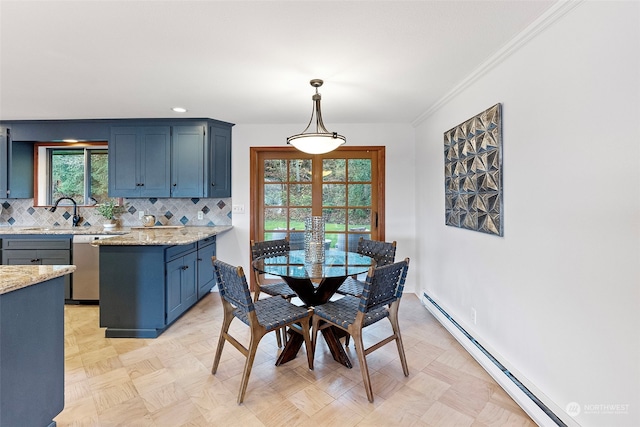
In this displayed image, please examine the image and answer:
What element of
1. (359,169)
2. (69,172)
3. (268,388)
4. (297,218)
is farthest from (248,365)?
(69,172)

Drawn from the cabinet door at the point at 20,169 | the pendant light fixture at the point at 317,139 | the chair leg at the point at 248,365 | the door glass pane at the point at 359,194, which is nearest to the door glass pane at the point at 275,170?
the door glass pane at the point at 359,194

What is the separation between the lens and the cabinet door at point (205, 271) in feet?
10.7

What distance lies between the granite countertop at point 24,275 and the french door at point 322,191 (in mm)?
2395

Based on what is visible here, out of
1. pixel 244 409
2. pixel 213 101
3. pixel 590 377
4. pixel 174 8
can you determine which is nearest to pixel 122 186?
pixel 213 101

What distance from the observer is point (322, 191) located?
3.84 metres

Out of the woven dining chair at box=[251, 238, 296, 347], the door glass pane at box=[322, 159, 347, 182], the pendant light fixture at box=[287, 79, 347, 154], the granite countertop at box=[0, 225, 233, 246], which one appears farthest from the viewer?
the door glass pane at box=[322, 159, 347, 182]

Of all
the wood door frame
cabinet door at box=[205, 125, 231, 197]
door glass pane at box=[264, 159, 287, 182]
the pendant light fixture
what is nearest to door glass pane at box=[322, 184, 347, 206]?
the wood door frame

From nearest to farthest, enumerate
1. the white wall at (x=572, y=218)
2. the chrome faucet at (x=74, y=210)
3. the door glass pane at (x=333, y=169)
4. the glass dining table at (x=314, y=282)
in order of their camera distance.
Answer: the white wall at (x=572, y=218) < the glass dining table at (x=314, y=282) < the chrome faucet at (x=74, y=210) < the door glass pane at (x=333, y=169)

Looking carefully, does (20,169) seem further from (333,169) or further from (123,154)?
(333,169)

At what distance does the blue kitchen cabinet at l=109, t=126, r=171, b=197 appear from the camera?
11.4ft

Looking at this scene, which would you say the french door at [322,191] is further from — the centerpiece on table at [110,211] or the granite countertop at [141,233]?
the centerpiece on table at [110,211]

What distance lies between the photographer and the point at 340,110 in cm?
318

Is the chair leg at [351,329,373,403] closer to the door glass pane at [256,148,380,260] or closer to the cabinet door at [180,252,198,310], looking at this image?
the cabinet door at [180,252,198,310]

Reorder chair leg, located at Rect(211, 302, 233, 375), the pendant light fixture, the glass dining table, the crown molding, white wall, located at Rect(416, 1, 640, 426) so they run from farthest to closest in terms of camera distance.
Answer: the pendant light fixture, the glass dining table, chair leg, located at Rect(211, 302, 233, 375), the crown molding, white wall, located at Rect(416, 1, 640, 426)
